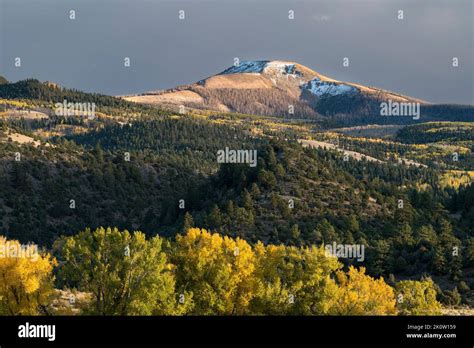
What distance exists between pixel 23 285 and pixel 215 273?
64.4 feet

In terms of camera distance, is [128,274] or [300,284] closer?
[128,274]

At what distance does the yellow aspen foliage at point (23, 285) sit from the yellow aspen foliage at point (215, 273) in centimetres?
1434

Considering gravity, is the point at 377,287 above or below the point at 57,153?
below

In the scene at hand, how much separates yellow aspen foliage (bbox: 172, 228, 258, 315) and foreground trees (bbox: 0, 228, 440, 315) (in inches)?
4.3

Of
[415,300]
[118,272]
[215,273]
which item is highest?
[118,272]

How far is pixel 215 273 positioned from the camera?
212ft

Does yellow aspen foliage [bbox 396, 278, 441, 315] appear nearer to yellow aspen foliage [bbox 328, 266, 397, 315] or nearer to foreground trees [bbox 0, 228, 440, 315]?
foreground trees [bbox 0, 228, 440, 315]

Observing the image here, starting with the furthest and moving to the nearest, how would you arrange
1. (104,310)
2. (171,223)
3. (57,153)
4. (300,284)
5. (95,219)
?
1. (57,153)
2. (95,219)
3. (171,223)
4. (300,284)
5. (104,310)

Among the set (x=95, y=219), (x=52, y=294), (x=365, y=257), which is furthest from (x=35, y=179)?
(x=52, y=294)

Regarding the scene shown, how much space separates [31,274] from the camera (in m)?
58.7

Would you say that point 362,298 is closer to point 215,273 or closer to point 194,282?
point 215,273

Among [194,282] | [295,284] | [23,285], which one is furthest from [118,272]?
[295,284]
